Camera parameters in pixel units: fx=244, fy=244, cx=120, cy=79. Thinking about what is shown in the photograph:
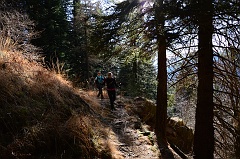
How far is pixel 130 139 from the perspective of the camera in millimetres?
7141

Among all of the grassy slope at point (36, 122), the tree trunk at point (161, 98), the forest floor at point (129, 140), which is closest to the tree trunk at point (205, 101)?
the forest floor at point (129, 140)

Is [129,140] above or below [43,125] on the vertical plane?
below

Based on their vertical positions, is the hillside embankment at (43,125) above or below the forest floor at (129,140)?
above

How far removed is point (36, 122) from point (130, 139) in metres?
3.29

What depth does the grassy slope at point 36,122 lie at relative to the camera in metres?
4.18

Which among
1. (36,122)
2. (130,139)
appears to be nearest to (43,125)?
(36,122)

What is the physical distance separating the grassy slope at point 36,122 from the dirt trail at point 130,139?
0.72 m

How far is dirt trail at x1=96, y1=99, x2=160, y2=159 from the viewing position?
6205mm

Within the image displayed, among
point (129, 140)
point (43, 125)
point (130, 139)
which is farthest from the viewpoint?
point (130, 139)

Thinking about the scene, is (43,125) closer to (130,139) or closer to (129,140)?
(129,140)

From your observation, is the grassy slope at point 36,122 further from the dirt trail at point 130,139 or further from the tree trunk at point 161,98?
the tree trunk at point 161,98

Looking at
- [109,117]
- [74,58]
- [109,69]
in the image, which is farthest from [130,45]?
[109,69]

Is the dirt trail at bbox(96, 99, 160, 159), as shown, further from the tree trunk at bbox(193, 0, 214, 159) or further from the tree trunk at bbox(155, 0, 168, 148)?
the tree trunk at bbox(193, 0, 214, 159)

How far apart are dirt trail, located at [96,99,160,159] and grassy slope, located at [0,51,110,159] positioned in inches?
28.4
